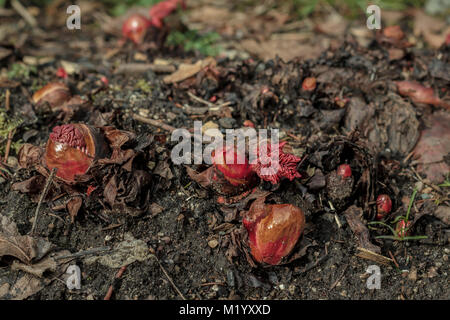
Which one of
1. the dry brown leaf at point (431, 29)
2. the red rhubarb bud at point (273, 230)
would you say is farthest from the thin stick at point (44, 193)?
the dry brown leaf at point (431, 29)

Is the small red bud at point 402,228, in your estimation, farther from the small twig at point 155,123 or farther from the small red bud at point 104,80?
the small red bud at point 104,80

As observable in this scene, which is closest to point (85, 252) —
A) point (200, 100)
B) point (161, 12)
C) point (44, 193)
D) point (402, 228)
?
point (44, 193)

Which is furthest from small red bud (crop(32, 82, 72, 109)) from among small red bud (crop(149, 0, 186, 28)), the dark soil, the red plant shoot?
the red plant shoot

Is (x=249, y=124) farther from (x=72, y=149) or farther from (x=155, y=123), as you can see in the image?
(x=72, y=149)

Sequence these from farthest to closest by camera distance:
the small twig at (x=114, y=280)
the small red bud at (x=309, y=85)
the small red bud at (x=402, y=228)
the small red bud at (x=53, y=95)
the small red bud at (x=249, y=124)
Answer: the small red bud at (x=309, y=85), the small red bud at (x=53, y=95), the small red bud at (x=249, y=124), the small red bud at (x=402, y=228), the small twig at (x=114, y=280)

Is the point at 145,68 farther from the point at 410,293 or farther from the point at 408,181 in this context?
the point at 410,293
